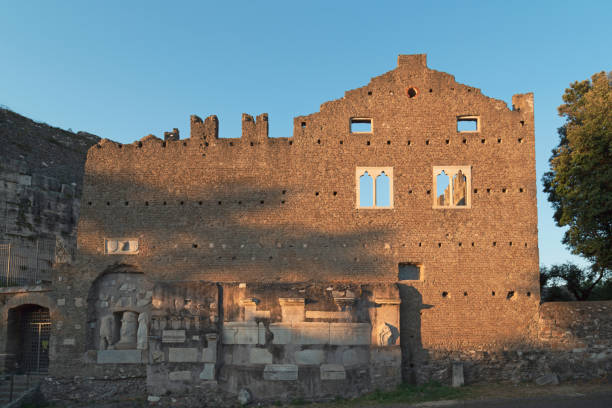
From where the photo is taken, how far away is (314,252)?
1886cm

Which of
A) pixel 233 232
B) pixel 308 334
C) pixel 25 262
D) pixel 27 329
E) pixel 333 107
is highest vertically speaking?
pixel 333 107

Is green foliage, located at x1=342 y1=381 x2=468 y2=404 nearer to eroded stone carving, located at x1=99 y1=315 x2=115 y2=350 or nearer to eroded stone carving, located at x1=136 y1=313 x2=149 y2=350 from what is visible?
eroded stone carving, located at x1=136 y1=313 x2=149 y2=350

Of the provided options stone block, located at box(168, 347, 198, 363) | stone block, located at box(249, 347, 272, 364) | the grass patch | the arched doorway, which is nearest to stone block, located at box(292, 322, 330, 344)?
stone block, located at box(249, 347, 272, 364)

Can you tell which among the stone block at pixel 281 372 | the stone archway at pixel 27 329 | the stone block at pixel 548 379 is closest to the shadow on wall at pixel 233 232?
the stone archway at pixel 27 329

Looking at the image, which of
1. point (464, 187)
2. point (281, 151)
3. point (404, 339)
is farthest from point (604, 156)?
point (281, 151)

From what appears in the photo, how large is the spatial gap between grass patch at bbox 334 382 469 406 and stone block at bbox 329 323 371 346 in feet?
5.32

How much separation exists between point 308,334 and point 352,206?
4.58 meters

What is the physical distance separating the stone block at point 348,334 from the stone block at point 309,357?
1.73 feet

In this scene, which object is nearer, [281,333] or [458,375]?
[281,333]

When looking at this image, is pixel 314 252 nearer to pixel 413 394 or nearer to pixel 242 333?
pixel 242 333

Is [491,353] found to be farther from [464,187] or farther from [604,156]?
[604,156]

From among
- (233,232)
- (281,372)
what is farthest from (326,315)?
(233,232)

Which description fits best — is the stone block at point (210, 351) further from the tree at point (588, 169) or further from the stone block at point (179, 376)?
the tree at point (588, 169)

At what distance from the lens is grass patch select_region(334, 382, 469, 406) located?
649 inches
